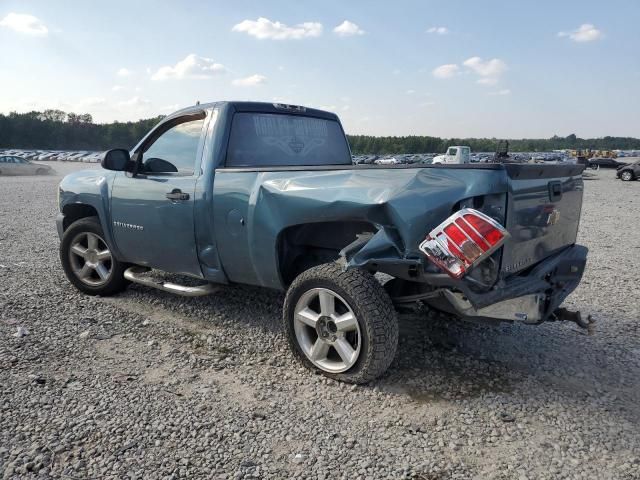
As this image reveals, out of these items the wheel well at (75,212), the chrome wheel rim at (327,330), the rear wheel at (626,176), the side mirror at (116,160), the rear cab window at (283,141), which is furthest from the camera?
the rear wheel at (626,176)

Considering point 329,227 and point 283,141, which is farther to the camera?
point 283,141

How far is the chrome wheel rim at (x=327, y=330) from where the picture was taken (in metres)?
3.21

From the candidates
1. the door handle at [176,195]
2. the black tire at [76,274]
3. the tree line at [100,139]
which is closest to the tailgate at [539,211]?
the door handle at [176,195]

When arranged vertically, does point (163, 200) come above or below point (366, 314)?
above

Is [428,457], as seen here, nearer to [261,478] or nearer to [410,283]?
[261,478]

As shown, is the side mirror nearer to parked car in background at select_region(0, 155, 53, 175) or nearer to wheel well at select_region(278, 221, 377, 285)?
wheel well at select_region(278, 221, 377, 285)

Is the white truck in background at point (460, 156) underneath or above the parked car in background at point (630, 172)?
above

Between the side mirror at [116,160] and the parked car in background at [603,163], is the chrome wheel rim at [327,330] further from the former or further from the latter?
the parked car in background at [603,163]

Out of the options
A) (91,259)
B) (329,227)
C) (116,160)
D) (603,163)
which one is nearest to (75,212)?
(91,259)

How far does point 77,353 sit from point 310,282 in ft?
6.27

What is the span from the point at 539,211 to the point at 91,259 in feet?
13.9

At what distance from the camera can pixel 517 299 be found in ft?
9.71

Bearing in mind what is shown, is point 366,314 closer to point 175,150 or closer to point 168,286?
point 168,286

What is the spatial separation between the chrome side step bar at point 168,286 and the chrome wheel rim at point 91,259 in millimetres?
323
